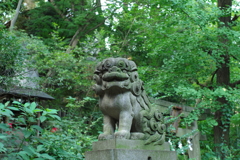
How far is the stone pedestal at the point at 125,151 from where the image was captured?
3.68m

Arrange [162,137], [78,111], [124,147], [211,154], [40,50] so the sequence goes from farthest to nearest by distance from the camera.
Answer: [78,111] < [40,50] < [211,154] < [162,137] < [124,147]

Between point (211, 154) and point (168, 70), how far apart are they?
9.02 ft

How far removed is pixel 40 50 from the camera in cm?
1098

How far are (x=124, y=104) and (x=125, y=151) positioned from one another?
2.10ft

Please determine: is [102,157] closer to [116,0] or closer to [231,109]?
[231,109]

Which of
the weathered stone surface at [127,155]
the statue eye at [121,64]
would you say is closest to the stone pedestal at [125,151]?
the weathered stone surface at [127,155]

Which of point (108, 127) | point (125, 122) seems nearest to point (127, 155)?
point (125, 122)

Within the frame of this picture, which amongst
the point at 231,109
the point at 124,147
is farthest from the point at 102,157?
the point at 231,109

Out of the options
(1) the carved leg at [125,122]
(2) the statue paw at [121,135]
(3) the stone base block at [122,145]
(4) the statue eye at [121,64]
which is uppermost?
(4) the statue eye at [121,64]

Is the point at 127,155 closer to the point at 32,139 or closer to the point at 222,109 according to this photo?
the point at 32,139

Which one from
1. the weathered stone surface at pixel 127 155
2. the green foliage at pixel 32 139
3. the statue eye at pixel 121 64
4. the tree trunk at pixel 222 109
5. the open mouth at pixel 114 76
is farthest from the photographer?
A: the tree trunk at pixel 222 109

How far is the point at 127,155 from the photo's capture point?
372cm

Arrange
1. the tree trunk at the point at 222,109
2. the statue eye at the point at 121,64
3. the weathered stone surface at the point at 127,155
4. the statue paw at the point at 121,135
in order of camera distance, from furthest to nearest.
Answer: the tree trunk at the point at 222,109, the statue eye at the point at 121,64, the statue paw at the point at 121,135, the weathered stone surface at the point at 127,155

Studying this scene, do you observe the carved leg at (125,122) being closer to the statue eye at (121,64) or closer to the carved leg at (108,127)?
the carved leg at (108,127)
